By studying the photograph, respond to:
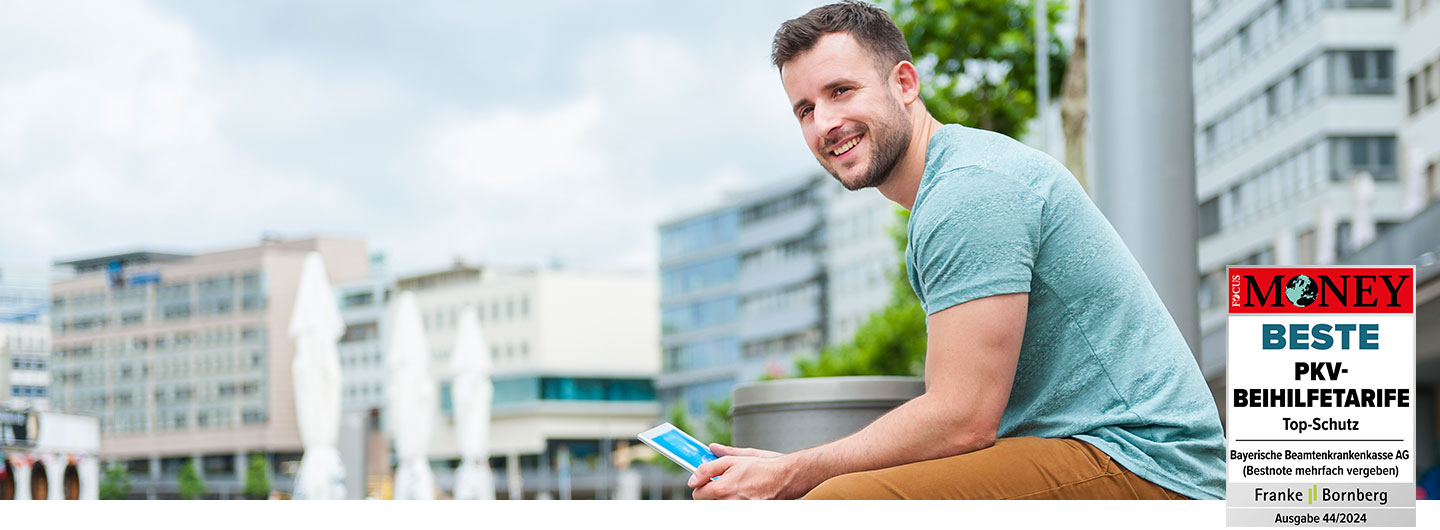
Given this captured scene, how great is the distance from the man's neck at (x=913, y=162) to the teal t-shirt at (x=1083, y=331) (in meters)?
0.21

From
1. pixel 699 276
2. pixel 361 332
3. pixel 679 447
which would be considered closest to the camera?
pixel 679 447

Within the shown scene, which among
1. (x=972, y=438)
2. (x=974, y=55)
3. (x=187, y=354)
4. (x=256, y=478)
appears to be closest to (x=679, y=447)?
(x=972, y=438)

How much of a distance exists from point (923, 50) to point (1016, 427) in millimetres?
12071

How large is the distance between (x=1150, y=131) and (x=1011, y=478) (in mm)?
2085

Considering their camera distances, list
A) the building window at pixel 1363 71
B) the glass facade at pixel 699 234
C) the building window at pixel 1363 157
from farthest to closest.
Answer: the glass facade at pixel 699 234 < the building window at pixel 1363 157 < the building window at pixel 1363 71

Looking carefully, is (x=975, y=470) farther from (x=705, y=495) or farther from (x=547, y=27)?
(x=547, y=27)

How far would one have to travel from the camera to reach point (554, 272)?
99.2 metres

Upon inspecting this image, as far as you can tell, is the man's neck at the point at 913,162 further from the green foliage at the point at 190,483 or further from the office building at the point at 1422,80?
the green foliage at the point at 190,483

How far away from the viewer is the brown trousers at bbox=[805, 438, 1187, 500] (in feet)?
8.32

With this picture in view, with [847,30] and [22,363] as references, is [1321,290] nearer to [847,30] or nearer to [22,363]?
[847,30]

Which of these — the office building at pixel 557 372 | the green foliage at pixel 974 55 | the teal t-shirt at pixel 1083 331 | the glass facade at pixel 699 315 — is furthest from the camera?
the office building at pixel 557 372

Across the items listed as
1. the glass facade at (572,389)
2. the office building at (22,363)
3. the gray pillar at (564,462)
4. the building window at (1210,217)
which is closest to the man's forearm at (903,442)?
the office building at (22,363)

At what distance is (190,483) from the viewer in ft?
370

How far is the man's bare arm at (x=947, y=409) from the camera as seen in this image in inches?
99.0
